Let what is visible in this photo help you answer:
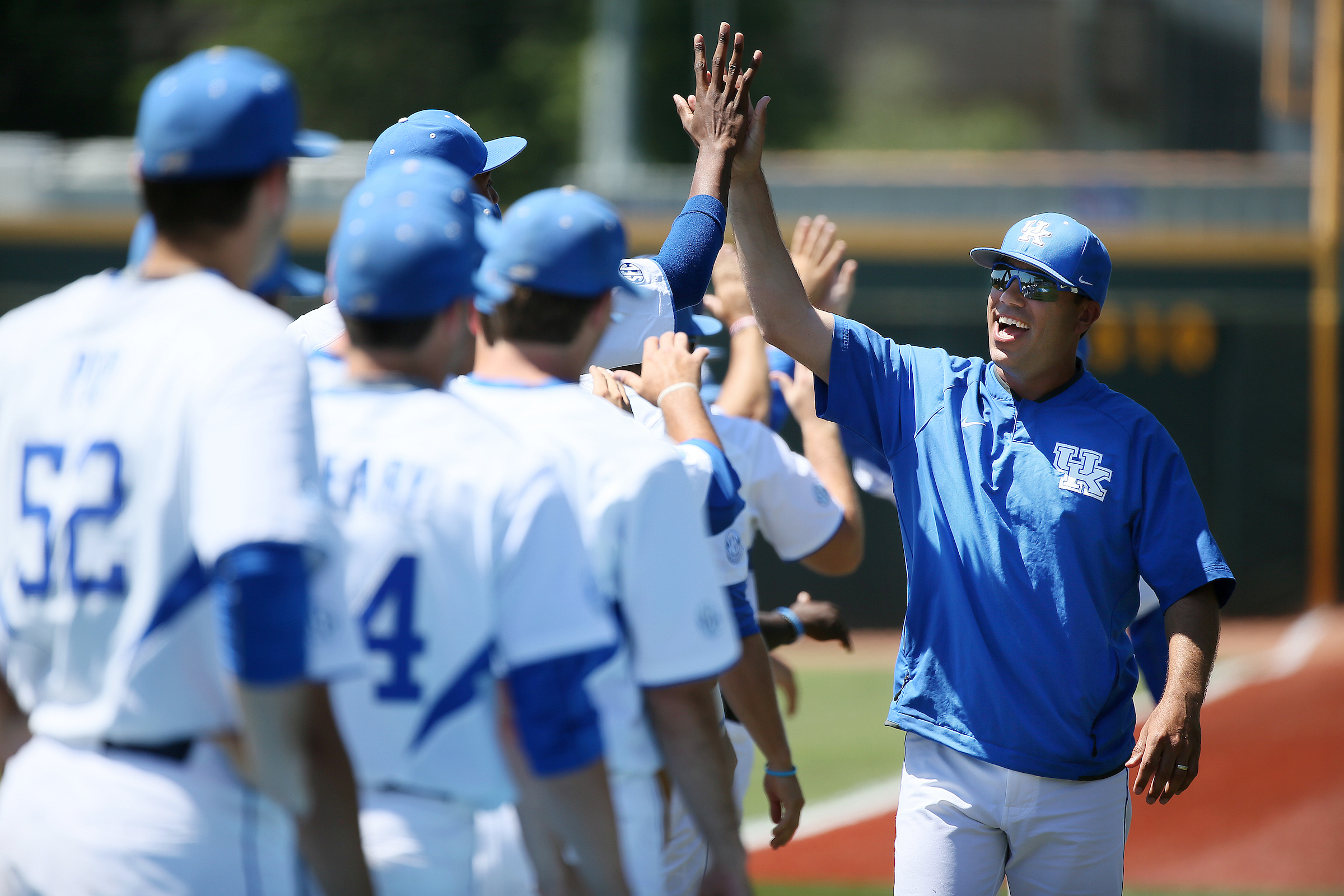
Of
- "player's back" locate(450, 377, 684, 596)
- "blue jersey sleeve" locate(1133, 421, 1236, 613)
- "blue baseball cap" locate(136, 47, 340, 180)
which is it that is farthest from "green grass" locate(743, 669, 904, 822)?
"blue baseball cap" locate(136, 47, 340, 180)

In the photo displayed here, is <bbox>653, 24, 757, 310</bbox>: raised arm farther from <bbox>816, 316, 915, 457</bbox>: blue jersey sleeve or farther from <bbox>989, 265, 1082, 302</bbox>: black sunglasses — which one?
<bbox>989, 265, 1082, 302</bbox>: black sunglasses

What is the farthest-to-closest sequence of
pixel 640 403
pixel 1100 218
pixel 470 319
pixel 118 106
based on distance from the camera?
1. pixel 118 106
2. pixel 1100 218
3. pixel 640 403
4. pixel 470 319

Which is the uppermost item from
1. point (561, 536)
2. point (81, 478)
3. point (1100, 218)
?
point (81, 478)

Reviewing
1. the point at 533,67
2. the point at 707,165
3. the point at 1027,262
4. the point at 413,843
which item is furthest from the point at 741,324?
the point at 533,67

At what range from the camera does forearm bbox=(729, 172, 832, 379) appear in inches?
147

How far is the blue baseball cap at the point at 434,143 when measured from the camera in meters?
3.25

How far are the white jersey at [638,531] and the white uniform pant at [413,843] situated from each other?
33cm

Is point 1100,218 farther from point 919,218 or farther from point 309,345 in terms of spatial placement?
point 309,345

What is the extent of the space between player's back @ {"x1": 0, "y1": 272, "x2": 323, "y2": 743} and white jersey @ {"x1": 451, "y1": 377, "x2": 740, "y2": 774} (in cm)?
44

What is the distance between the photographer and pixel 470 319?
9.04 ft

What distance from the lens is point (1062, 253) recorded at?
12.1ft

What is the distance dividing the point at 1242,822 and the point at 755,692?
580 cm

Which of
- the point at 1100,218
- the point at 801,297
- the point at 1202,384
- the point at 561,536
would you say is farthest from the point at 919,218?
the point at 561,536

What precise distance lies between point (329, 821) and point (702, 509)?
3.69 feet
